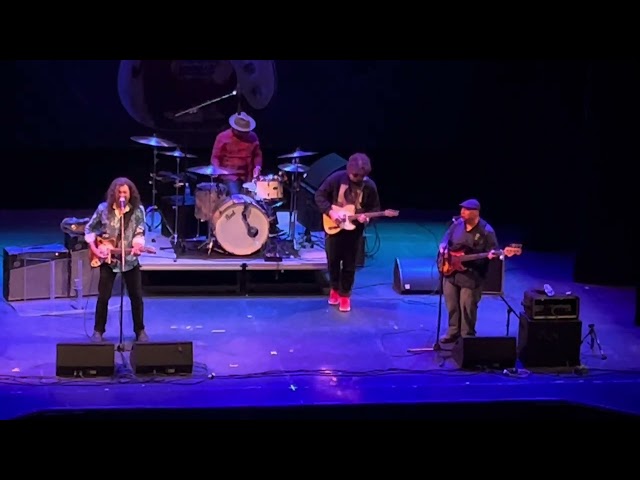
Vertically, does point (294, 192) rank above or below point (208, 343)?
above

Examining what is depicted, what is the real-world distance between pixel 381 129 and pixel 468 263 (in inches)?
245

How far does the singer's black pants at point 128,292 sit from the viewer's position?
9281 millimetres

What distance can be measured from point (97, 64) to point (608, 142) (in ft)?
23.8

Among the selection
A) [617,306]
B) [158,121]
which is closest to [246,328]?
[617,306]

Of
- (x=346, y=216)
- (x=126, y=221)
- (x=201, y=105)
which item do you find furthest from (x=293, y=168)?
(x=126, y=221)

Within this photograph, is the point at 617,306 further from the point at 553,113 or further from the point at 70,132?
the point at 70,132

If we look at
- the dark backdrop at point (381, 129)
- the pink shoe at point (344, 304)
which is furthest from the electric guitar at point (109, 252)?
the dark backdrop at point (381, 129)

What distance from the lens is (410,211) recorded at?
16438mm

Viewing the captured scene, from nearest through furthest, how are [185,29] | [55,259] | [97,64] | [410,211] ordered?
1. [185,29]
2. [55,259]
3. [97,64]
4. [410,211]

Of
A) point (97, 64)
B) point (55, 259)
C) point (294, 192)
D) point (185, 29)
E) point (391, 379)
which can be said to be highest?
point (97, 64)

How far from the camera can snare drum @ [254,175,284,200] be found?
1171 cm

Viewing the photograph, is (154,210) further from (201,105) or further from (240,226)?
(240,226)

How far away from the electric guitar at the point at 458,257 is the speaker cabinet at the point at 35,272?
13.9 feet

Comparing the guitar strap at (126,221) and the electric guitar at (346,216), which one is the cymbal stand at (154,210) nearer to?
the electric guitar at (346,216)
